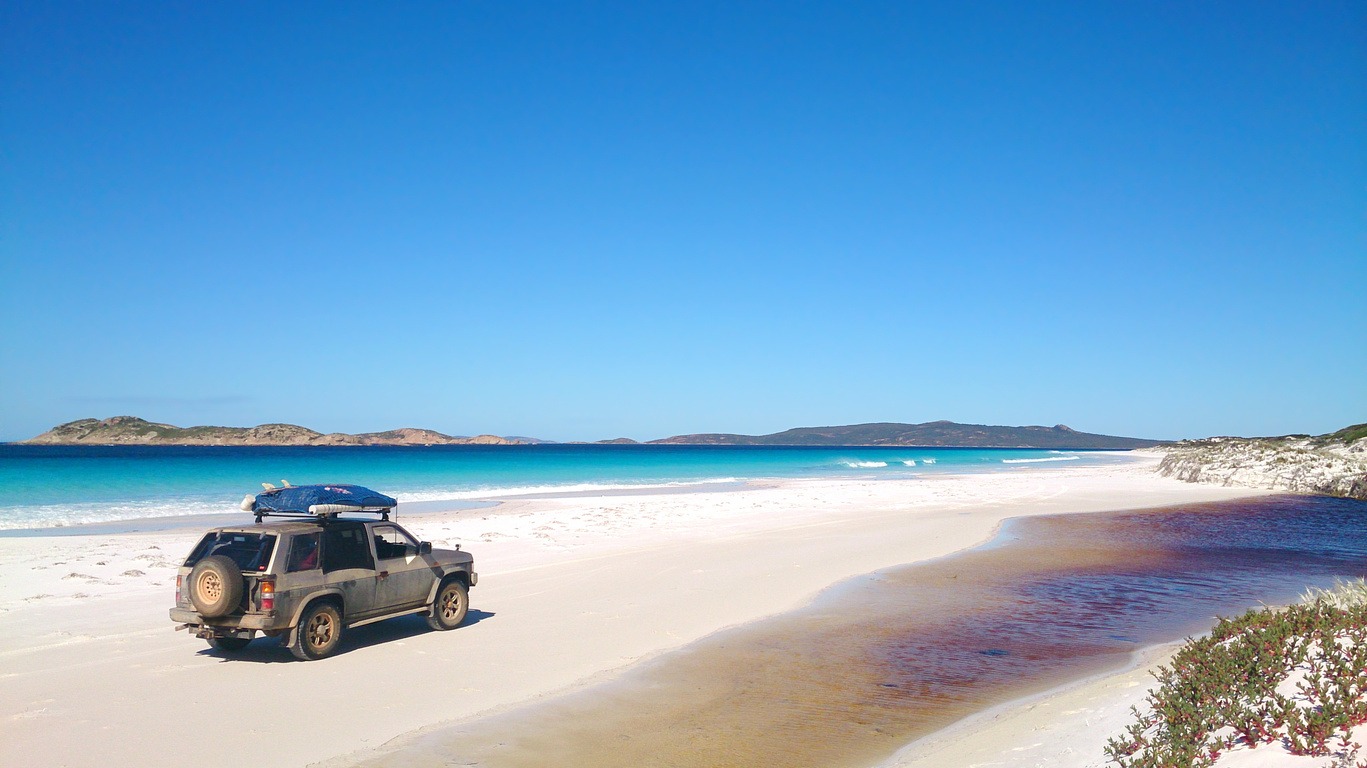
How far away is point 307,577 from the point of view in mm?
10234

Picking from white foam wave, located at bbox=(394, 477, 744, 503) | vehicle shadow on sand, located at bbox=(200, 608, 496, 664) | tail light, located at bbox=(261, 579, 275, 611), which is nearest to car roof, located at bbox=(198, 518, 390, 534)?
tail light, located at bbox=(261, 579, 275, 611)

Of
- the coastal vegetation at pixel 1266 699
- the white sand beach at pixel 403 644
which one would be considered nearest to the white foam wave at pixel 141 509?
the white sand beach at pixel 403 644

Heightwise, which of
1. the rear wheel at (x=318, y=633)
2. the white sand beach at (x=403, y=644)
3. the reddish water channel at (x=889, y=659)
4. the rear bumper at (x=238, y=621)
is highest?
the rear bumper at (x=238, y=621)

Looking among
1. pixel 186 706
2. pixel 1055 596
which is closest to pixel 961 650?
pixel 1055 596

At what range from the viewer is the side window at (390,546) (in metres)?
11.5

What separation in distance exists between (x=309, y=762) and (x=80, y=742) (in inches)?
88.2

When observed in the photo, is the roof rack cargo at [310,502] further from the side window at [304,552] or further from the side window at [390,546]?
the side window at [390,546]

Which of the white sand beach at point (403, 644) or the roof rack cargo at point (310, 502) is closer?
the white sand beach at point (403, 644)

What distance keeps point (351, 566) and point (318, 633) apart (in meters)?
0.94

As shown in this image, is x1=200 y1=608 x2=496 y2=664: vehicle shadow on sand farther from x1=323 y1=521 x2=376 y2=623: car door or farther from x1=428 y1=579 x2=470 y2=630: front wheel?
x1=323 y1=521 x2=376 y2=623: car door

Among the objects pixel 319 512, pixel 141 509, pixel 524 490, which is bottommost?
pixel 524 490

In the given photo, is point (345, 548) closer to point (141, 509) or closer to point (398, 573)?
point (398, 573)

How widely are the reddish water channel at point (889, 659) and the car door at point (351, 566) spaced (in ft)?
11.6

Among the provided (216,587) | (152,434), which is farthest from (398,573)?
(152,434)
